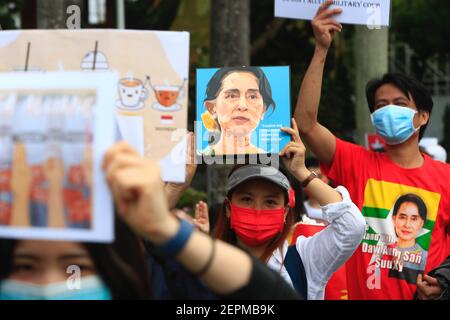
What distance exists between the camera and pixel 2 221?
69.2 inches

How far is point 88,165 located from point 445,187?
256cm

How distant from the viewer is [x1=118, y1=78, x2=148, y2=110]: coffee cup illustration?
2662 millimetres

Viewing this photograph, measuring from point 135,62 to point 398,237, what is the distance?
173 centimetres

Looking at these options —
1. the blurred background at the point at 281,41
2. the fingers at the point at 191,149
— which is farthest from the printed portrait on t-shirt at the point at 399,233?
the blurred background at the point at 281,41

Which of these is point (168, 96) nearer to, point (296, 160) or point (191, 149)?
point (191, 149)

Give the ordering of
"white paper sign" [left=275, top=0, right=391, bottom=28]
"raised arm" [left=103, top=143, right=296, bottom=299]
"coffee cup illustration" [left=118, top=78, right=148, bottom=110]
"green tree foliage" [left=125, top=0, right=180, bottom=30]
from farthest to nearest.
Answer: "green tree foliage" [left=125, top=0, right=180, bottom=30], "white paper sign" [left=275, top=0, right=391, bottom=28], "coffee cup illustration" [left=118, top=78, right=148, bottom=110], "raised arm" [left=103, top=143, right=296, bottom=299]

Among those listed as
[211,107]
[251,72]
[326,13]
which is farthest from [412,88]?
[211,107]

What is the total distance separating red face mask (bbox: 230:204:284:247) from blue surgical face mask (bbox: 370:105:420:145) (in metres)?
0.99

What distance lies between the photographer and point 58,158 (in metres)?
1.73

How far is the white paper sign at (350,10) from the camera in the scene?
12.0 ft

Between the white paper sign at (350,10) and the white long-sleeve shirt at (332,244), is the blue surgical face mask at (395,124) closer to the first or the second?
the white paper sign at (350,10)

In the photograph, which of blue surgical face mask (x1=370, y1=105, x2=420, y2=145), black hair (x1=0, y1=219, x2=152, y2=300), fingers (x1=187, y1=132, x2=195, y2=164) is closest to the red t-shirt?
blue surgical face mask (x1=370, y1=105, x2=420, y2=145)

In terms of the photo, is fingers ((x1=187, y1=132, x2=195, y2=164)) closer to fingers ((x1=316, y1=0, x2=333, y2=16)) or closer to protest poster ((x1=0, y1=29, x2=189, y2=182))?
protest poster ((x1=0, y1=29, x2=189, y2=182))

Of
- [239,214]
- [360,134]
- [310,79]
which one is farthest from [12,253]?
[360,134]
